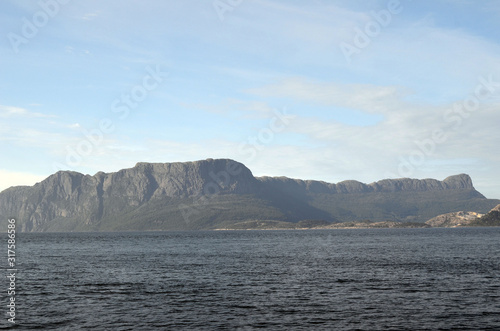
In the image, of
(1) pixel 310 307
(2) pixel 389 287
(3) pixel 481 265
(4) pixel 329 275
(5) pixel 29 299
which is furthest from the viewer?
(3) pixel 481 265

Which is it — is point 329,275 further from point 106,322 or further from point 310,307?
point 106,322

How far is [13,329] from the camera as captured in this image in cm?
4116

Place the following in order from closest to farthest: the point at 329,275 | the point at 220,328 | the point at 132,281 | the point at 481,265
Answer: the point at 220,328
the point at 132,281
the point at 329,275
the point at 481,265

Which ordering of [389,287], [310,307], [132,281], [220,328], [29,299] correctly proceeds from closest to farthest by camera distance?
[220,328] < [310,307] < [29,299] < [389,287] < [132,281]

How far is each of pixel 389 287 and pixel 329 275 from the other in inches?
625

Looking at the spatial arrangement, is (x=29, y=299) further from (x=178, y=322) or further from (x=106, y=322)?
(x=178, y=322)

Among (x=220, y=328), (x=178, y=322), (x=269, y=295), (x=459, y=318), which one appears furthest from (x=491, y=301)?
(x=178, y=322)

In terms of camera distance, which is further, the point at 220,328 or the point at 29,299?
the point at 29,299

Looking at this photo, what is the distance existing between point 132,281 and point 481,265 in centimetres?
6984

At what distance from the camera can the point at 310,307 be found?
163 ft

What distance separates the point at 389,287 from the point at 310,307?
18.4 m

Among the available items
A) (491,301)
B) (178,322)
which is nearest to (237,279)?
(178,322)

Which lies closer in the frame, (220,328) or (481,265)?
(220,328)

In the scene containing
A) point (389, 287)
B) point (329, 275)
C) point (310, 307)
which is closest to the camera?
point (310, 307)
